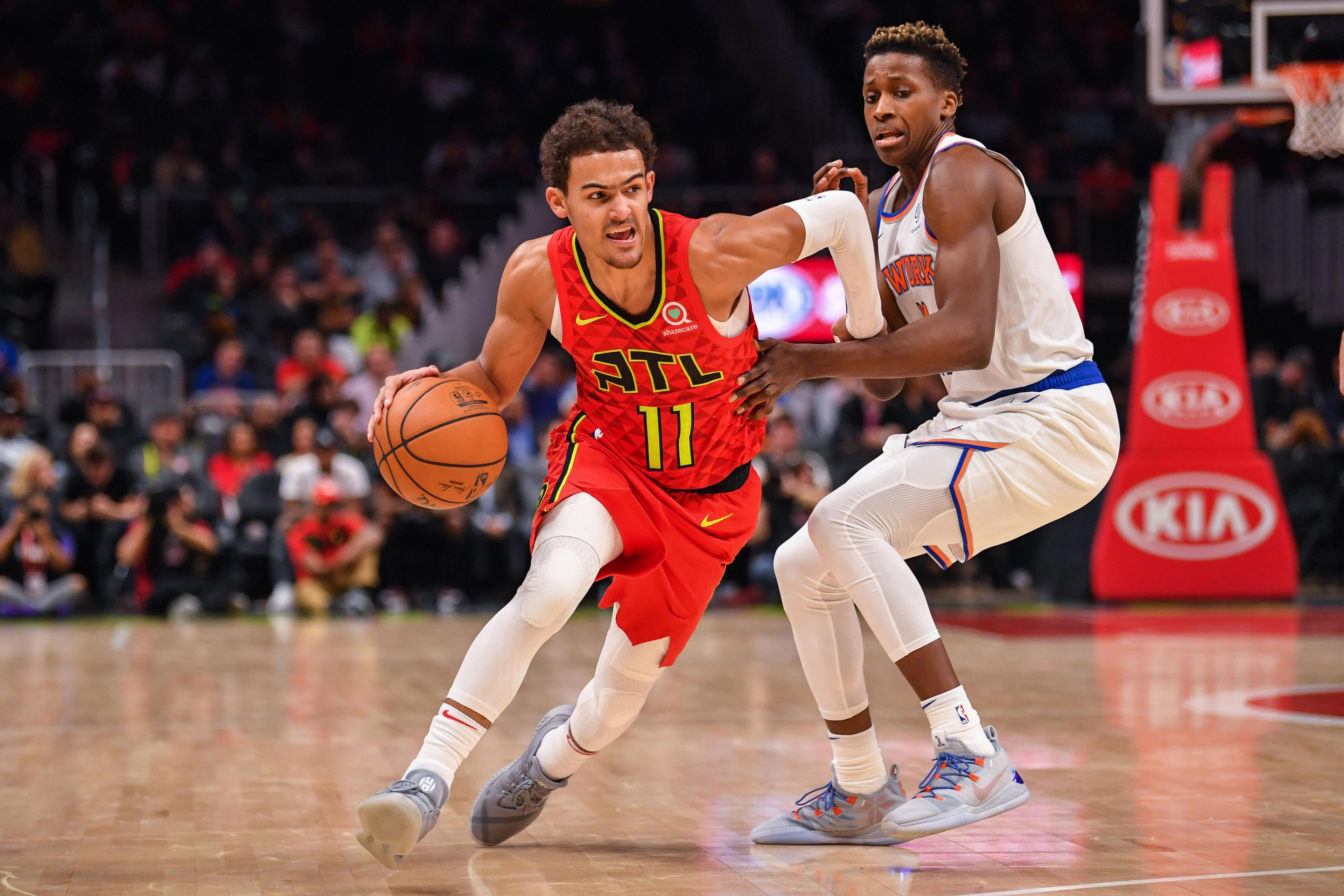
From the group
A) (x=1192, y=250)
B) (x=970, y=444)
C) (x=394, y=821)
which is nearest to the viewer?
(x=394, y=821)

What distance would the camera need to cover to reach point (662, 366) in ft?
12.7

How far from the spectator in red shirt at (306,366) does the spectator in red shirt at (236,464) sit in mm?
903

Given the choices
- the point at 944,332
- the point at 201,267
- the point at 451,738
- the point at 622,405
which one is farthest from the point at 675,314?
the point at 201,267

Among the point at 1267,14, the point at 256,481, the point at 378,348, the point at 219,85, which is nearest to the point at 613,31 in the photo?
the point at 219,85

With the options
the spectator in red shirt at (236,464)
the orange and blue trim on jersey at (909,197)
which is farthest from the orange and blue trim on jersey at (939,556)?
the spectator in red shirt at (236,464)

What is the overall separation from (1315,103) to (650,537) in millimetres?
7629

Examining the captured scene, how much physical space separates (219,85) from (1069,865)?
15184 millimetres

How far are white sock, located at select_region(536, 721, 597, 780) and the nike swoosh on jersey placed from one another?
100 centimetres

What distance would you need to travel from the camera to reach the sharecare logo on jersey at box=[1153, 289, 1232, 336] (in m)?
10.7


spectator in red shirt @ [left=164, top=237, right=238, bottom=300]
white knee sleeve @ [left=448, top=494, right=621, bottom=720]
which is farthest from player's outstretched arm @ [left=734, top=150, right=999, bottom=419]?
spectator in red shirt @ [left=164, top=237, right=238, bottom=300]

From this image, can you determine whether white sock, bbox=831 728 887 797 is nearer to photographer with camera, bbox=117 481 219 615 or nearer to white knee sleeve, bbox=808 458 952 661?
white knee sleeve, bbox=808 458 952 661

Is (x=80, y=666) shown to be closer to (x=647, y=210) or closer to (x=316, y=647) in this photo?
(x=316, y=647)

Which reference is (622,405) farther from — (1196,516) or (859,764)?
(1196,516)

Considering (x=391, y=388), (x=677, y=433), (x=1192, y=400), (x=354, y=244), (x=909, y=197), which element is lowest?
(x=1192, y=400)
